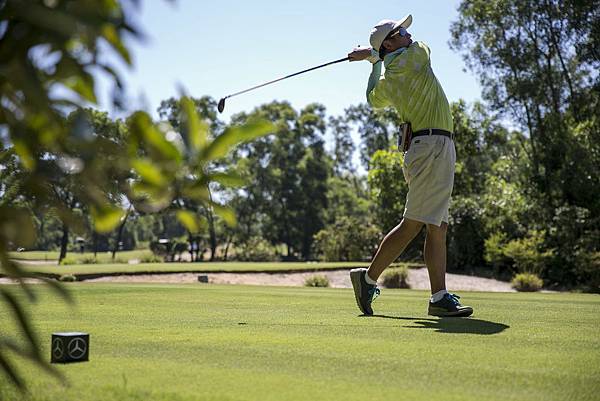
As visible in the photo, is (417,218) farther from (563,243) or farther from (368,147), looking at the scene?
(368,147)

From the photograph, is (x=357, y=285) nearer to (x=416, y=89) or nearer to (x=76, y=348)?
(x=416, y=89)

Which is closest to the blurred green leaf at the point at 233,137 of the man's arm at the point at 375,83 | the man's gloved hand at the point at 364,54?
the man's arm at the point at 375,83

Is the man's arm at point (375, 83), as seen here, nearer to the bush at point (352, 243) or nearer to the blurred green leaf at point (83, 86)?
the blurred green leaf at point (83, 86)

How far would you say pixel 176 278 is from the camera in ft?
67.2

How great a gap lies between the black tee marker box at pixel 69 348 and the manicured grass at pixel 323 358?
8 cm

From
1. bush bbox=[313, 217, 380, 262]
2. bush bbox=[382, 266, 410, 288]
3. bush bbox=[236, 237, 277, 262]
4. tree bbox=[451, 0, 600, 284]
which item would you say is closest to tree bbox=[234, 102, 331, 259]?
bush bbox=[236, 237, 277, 262]

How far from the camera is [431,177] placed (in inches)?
213

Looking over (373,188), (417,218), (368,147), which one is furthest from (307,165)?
(417,218)

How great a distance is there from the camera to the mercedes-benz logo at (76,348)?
2877 millimetres

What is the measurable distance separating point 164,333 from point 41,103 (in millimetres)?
2883

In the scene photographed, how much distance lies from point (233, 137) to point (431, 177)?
426 centimetres

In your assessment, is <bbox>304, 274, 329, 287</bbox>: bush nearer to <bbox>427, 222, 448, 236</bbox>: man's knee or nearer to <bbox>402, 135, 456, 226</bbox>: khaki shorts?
<bbox>427, 222, 448, 236</bbox>: man's knee

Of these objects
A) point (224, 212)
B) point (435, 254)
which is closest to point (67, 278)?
point (435, 254)

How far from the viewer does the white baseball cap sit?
5.59 metres
